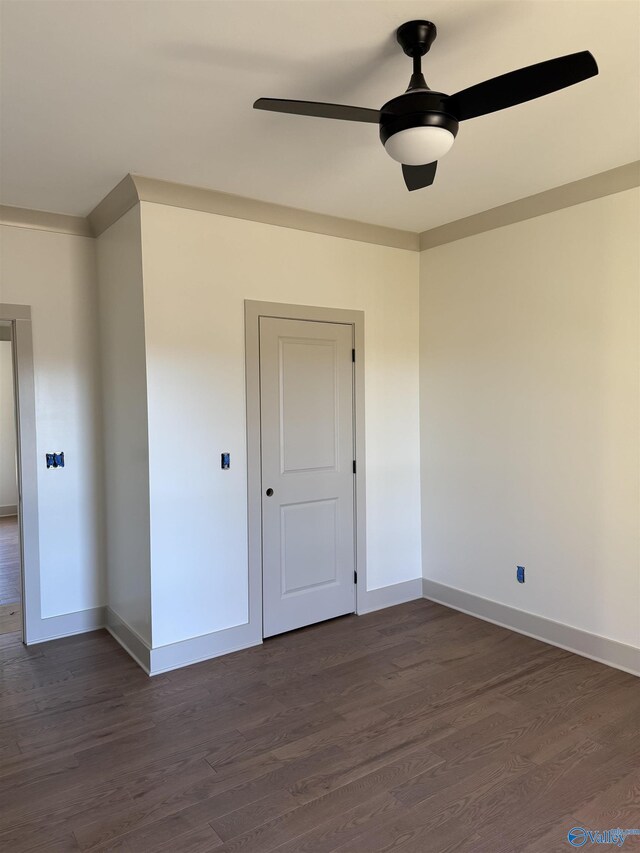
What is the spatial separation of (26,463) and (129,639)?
126 cm

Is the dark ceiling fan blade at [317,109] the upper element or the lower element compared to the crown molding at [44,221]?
lower

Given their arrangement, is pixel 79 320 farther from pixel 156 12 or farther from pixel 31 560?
pixel 156 12

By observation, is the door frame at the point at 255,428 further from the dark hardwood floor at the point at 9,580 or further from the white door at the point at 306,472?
the dark hardwood floor at the point at 9,580

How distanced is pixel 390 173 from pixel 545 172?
85cm

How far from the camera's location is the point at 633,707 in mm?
2832

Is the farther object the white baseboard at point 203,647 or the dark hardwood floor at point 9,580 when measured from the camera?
the dark hardwood floor at point 9,580

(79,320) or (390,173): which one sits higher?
(390,173)

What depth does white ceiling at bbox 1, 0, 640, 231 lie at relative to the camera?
1.85 m

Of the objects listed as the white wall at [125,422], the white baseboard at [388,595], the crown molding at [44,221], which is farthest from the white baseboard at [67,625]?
the crown molding at [44,221]

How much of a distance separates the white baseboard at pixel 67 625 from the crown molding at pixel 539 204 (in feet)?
11.3

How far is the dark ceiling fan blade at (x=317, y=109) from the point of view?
1.85m

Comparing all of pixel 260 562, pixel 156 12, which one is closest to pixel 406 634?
pixel 260 562
